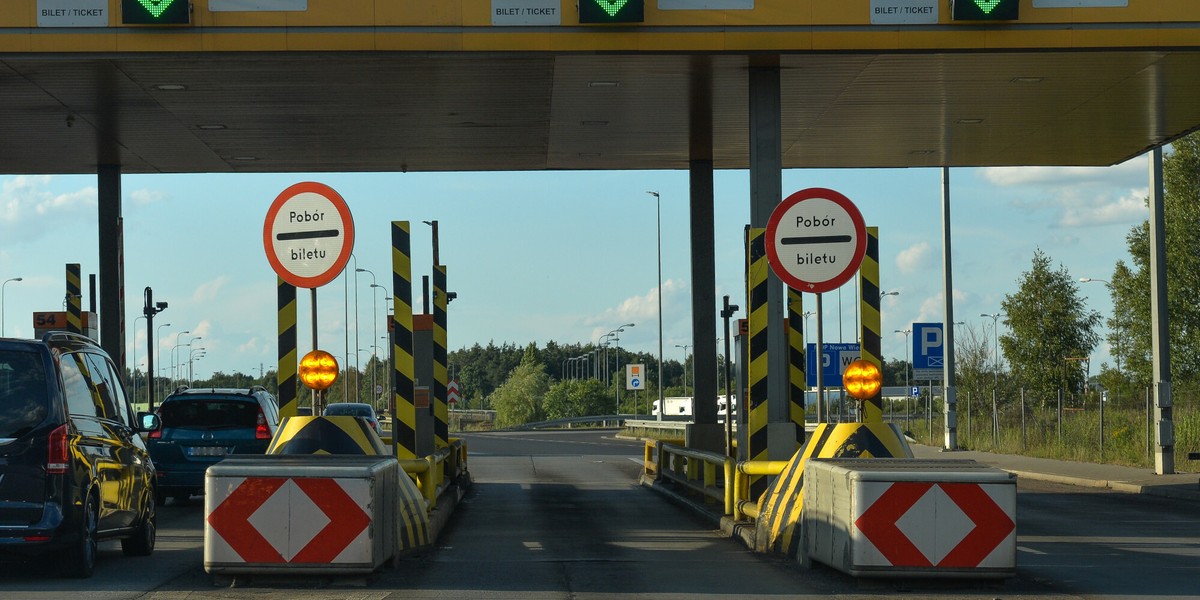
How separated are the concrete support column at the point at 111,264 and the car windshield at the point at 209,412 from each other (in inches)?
142

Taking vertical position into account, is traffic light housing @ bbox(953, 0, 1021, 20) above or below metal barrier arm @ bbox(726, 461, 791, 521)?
above

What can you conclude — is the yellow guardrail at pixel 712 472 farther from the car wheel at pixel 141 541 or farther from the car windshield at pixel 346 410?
the car windshield at pixel 346 410

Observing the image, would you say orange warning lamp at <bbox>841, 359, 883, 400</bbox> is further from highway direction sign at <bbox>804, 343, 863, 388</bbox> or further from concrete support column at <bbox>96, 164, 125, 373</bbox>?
highway direction sign at <bbox>804, 343, 863, 388</bbox>

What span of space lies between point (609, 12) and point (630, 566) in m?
5.92

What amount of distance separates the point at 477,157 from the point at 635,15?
9.18 meters

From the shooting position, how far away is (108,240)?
76.6 feet

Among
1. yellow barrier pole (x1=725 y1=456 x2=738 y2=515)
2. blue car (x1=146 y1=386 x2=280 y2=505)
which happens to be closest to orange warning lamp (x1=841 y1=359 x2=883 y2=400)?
yellow barrier pole (x1=725 y1=456 x2=738 y2=515)

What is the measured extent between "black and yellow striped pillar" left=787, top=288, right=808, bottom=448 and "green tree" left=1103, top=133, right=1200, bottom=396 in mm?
35655

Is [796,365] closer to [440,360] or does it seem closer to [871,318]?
[871,318]

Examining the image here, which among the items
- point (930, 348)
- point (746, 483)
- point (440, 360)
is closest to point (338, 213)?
point (746, 483)

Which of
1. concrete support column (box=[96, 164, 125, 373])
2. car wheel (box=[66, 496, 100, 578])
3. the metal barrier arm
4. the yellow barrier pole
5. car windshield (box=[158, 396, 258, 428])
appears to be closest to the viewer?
car wheel (box=[66, 496, 100, 578])

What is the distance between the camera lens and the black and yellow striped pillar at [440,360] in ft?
68.1

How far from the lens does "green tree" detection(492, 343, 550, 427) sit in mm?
102062

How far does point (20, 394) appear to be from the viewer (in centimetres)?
1045
